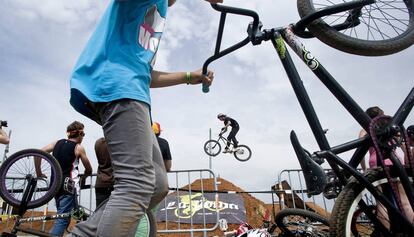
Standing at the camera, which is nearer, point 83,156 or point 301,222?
point 301,222

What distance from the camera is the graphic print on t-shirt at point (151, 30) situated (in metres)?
1.53

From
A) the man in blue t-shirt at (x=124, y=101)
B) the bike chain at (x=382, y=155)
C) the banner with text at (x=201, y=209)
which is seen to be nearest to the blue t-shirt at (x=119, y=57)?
the man in blue t-shirt at (x=124, y=101)

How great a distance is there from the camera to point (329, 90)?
6.82ft

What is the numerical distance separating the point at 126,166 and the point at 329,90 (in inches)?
55.8

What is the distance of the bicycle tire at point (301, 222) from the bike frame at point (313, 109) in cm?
159

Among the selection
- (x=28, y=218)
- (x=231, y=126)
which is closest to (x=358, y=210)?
(x=28, y=218)

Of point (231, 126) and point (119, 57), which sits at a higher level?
point (231, 126)

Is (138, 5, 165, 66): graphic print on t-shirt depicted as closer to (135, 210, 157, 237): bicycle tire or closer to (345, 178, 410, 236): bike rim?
(135, 210, 157, 237): bicycle tire

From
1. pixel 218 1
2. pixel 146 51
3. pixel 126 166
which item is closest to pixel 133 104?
pixel 126 166

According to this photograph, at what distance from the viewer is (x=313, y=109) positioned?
6.64 feet

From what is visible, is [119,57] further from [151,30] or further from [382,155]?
[382,155]

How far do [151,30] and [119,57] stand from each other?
10.6 inches

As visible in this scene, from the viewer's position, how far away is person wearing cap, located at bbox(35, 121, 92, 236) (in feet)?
13.1

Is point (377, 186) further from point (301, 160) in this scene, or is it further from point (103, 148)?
point (103, 148)
